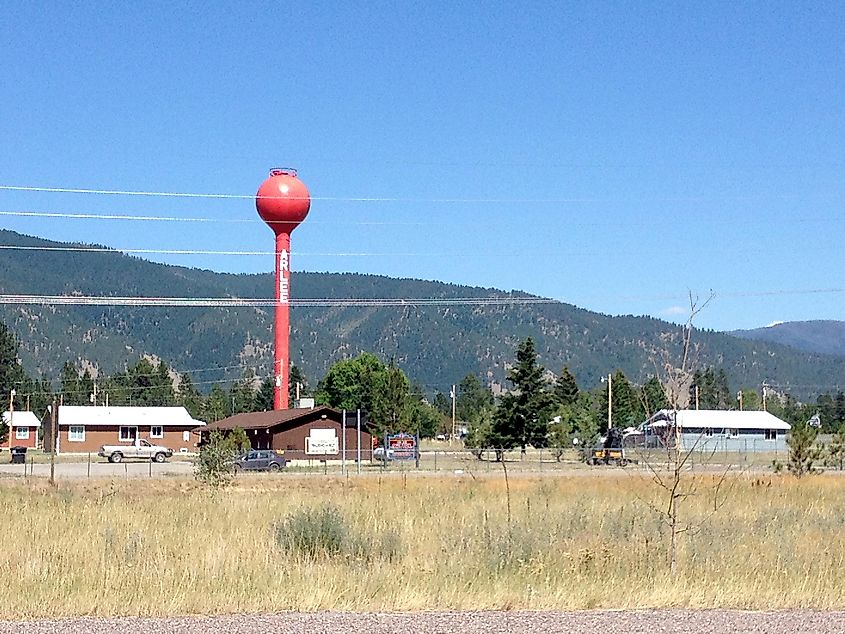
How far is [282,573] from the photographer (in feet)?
45.4

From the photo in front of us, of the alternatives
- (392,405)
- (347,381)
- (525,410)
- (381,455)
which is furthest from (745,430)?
(381,455)

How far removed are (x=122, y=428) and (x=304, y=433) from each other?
2633 cm

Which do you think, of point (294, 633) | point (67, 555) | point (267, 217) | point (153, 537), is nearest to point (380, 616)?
point (294, 633)

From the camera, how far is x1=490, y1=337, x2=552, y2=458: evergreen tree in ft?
250

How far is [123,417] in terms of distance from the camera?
3807 inches

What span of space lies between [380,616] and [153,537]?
21.9 feet

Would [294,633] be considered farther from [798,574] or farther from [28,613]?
[798,574]

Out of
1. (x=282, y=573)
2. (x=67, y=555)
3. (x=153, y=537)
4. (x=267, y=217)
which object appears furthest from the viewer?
(x=267, y=217)

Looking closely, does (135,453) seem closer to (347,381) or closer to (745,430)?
(347,381)

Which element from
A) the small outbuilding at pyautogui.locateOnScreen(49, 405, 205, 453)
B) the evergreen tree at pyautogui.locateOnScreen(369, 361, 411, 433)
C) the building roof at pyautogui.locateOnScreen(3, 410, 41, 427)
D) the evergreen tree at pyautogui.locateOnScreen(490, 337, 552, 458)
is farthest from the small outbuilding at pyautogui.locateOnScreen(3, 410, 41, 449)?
the evergreen tree at pyautogui.locateOnScreen(490, 337, 552, 458)

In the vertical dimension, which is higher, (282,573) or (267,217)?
(267,217)

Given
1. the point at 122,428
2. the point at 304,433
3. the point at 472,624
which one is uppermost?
the point at 122,428

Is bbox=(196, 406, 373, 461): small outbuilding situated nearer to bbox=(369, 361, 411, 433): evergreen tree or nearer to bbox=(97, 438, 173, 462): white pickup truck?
bbox=(97, 438, 173, 462): white pickup truck

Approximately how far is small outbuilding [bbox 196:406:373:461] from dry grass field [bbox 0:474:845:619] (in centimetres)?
4979
